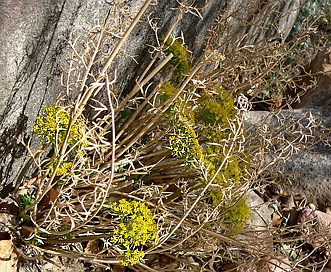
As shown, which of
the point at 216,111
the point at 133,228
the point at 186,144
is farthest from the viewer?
the point at 216,111

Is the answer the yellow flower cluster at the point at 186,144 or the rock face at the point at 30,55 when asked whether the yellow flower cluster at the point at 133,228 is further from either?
the rock face at the point at 30,55

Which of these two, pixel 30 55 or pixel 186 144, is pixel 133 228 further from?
pixel 30 55

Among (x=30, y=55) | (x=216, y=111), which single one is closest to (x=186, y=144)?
(x=216, y=111)

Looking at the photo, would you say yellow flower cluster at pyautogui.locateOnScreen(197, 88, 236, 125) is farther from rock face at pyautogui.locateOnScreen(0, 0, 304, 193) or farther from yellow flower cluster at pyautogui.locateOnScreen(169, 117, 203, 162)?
rock face at pyautogui.locateOnScreen(0, 0, 304, 193)

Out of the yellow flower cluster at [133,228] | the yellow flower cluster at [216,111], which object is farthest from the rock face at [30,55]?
the yellow flower cluster at [133,228]

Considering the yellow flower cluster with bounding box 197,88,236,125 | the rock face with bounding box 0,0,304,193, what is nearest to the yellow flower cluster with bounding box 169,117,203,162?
the yellow flower cluster with bounding box 197,88,236,125

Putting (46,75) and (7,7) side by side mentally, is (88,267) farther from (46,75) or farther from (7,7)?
(7,7)

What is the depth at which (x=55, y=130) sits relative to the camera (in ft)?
3.26

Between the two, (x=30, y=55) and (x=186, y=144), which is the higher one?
(x=30, y=55)

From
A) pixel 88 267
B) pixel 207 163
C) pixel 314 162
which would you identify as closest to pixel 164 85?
pixel 207 163

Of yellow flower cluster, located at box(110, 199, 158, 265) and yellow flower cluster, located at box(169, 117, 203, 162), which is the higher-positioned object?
yellow flower cluster, located at box(169, 117, 203, 162)

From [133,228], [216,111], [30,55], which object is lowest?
[133,228]

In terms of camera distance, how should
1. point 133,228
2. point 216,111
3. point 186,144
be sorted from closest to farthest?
point 133,228 → point 186,144 → point 216,111

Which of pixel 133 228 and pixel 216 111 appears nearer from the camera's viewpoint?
pixel 133 228
